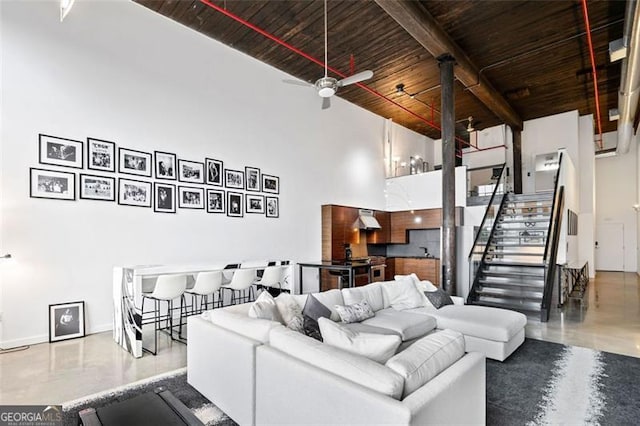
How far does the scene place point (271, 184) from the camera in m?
7.46

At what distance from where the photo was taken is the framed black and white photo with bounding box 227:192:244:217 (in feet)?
21.9

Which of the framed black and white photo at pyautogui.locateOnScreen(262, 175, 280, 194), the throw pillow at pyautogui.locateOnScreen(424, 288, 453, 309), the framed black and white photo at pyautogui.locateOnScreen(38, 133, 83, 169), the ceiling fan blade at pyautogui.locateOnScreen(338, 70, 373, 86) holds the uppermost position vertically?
the ceiling fan blade at pyautogui.locateOnScreen(338, 70, 373, 86)

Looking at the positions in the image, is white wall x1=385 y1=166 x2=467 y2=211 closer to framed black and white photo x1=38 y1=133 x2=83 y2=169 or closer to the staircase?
the staircase

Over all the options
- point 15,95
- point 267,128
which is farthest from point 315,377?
point 267,128

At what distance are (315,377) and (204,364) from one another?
4.83ft

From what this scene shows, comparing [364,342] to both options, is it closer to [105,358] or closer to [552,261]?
[105,358]

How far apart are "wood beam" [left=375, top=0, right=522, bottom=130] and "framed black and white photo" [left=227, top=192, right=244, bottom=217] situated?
13.5ft

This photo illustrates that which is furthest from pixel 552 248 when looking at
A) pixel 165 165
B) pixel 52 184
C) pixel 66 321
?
pixel 52 184

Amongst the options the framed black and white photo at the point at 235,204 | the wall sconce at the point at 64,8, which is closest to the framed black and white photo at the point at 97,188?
the framed black and white photo at the point at 235,204

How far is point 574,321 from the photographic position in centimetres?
565

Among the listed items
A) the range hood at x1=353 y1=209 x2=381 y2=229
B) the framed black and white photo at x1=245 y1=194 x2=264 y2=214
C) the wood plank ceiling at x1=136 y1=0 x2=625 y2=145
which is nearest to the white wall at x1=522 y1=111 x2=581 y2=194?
the wood plank ceiling at x1=136 y1=0 x2=625 y2=145

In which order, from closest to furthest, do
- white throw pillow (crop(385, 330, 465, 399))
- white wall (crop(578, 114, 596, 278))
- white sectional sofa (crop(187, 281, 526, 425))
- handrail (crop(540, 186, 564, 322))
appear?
white sectional sofa (crop(187, 281, 526, 425)) < white throw pillow (crop(385, 330, 465, 399)) < handrail (crop(540, 186, 564, 322)) < white wall (crop(578, 114, 596, 278))

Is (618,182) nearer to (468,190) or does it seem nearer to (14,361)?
(468,190)

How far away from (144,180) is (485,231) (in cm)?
713
